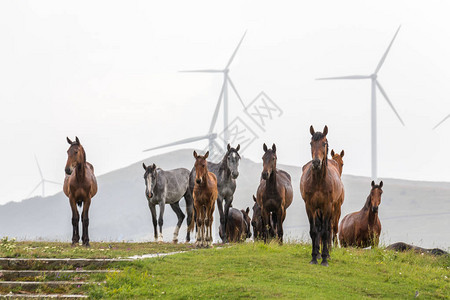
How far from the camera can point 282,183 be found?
19.8 meters

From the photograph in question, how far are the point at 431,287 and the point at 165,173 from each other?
12414 millimetres

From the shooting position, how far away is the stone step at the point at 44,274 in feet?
50.1

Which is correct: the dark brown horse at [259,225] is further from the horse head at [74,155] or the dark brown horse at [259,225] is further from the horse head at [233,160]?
the horse head at [74,155]

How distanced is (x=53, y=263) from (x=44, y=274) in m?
0.77

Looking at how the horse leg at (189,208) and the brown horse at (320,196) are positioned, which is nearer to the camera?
the brown horse at (320,196)

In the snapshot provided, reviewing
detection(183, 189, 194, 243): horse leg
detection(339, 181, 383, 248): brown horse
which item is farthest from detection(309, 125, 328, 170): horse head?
detection(183, 189, 194, 243): horse leg

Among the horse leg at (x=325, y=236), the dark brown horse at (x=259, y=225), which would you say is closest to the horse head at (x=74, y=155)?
the dark brown horse at (x=259, y=225)

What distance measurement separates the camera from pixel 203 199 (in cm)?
1939

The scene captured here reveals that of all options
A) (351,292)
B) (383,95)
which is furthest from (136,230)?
(351,292)

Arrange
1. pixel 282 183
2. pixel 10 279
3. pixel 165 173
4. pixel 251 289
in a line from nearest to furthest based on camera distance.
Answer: pixel 251 289 → pixel 10 279 → pixel 282 183 → pixel 165 173

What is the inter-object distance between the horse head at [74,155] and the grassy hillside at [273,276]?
4845 mm

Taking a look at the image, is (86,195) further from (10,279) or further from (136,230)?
(136,230)

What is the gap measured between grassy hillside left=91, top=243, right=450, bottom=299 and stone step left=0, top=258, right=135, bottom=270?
0.78 meters

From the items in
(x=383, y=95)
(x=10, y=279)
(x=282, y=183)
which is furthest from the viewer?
(x=383, y=95)
